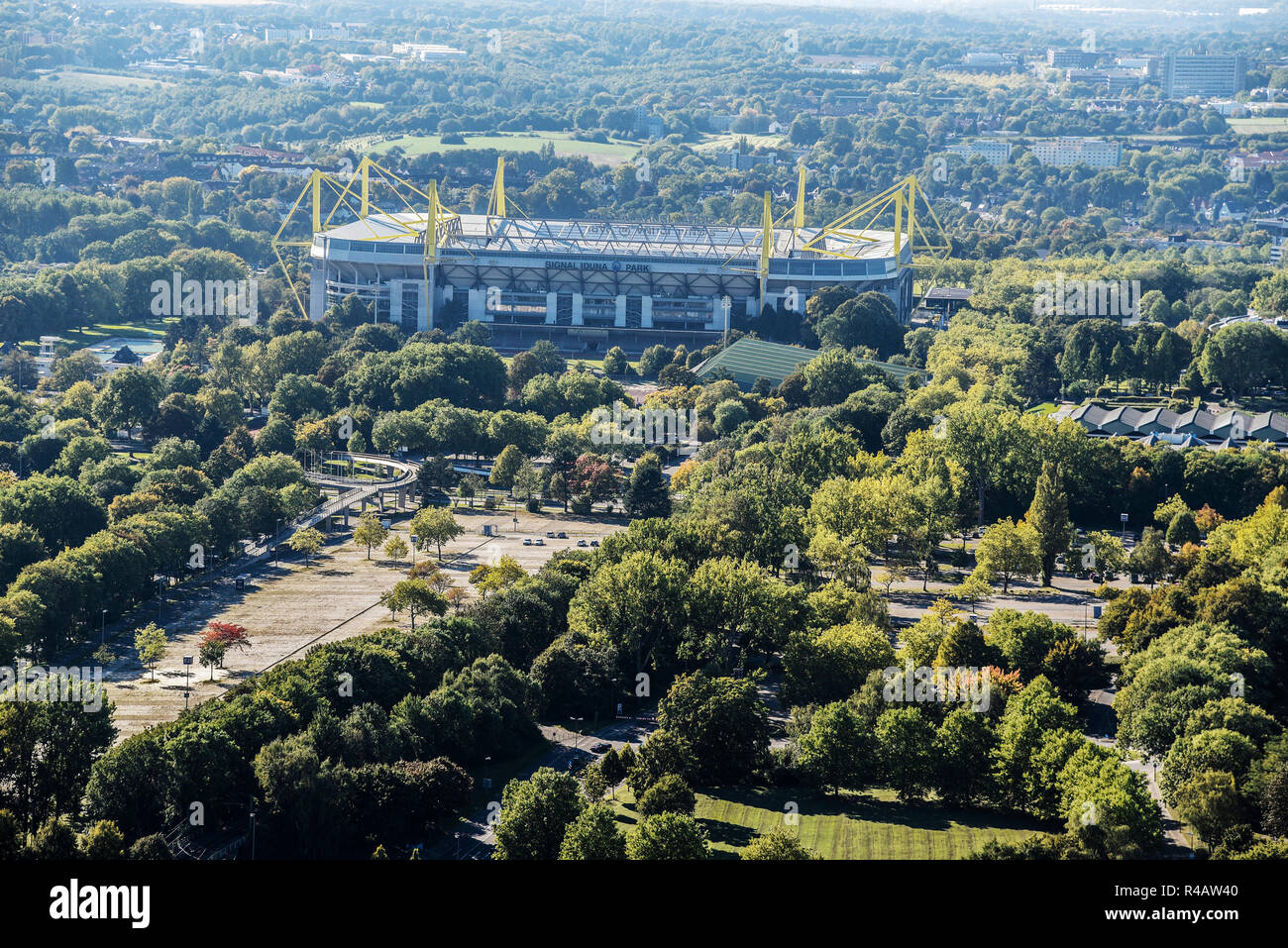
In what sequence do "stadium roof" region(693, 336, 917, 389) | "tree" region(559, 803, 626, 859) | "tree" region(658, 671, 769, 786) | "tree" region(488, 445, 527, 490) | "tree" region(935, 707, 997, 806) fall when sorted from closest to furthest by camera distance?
1. "tree" region(559, 803, 626, 859)
2. "tree" region(935, 707, 997, 806)
3. "tree" region(658, 671, 769, 786)
4. "tree" region(488, 445, 527, 490)
5. "stadium roof" region(693, 336, 917, 389)

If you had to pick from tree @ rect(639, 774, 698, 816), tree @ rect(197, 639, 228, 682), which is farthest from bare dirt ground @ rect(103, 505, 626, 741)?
tree @ rect(639, 774, 698, 816)

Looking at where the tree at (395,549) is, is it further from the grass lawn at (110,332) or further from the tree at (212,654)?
the grass lawn at (110,332)

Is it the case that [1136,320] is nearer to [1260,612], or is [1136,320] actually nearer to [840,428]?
[840,428]

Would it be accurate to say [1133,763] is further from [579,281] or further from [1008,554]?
[579,281]

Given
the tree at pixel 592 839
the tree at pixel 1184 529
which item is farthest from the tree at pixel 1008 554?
the tree at pixel 592 839

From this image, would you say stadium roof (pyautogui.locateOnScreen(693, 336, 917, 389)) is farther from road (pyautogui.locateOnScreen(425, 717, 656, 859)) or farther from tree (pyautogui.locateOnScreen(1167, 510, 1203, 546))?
road (pyautogui.locateOnScreen(425, 717, 656, 859))

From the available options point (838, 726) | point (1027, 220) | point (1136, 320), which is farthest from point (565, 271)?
point (1027, 220)
